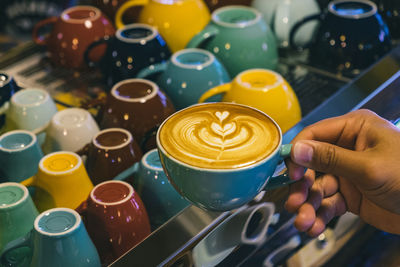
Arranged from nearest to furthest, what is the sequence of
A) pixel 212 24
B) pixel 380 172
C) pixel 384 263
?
pixel 380 172, pixel 212 24, pixel 384 263

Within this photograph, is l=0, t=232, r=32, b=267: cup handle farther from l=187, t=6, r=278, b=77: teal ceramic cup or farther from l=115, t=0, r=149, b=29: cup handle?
l=115, t=0, r=149, b=29: cup handle

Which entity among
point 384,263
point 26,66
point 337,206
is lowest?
point 384,263

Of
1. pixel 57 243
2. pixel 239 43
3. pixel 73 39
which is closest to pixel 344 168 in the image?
pixel 57 243

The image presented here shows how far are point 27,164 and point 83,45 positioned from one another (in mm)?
454

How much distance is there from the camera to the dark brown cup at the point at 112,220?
829mm

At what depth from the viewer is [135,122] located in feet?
3.41

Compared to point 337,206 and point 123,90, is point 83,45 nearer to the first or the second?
point 123,90

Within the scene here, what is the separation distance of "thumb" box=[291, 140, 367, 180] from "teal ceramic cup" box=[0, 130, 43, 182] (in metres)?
0.48

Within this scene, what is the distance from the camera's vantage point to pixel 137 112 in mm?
1038

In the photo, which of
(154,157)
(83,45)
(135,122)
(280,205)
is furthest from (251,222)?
(83,45)

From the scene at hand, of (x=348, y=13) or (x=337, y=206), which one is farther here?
(x=348, y=13)

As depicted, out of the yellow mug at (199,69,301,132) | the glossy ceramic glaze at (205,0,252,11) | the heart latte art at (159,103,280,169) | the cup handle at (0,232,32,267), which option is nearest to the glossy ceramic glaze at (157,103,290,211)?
the heart latte art at (159,103,280,169)

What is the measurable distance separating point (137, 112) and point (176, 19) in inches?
15.3

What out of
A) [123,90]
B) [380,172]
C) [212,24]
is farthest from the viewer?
[212,24]
